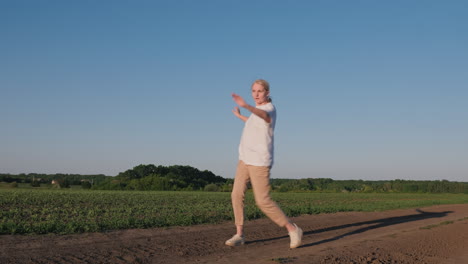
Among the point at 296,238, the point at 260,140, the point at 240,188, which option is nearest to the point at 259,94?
the point at 260,140

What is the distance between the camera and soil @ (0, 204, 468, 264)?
5.61 m

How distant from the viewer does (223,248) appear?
6516 millimetres

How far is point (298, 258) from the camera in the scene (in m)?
5.61

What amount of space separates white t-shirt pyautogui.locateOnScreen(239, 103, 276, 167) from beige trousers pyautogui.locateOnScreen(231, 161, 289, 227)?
12 centimetres

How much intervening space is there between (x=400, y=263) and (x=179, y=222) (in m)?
5.74

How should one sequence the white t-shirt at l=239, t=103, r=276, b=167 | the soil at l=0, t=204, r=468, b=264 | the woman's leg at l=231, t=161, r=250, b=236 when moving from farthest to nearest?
the woman's leg at l=231, t=161, r=250, b=236 → the white t-shirt at l=239, t=103, r=276, b=167 → the soil at l=0, t=204, r=468, b=264

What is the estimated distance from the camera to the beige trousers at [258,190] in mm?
6086

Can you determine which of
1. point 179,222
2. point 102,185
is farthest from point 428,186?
point 179,222

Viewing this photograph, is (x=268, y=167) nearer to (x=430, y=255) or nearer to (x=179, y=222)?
(x=430, y=255)

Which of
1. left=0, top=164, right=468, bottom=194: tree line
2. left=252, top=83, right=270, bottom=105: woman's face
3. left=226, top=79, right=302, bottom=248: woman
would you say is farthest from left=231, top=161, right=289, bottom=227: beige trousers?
left=0, top=164, right=468, bottom=194: tree line

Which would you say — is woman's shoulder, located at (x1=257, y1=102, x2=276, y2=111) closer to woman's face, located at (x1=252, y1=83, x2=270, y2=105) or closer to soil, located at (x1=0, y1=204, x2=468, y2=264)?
woman's face, located at (x1=252, y1=83, x2=270, y2=105)

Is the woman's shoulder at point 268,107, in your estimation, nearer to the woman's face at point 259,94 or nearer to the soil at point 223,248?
the woman's face at point 259,94

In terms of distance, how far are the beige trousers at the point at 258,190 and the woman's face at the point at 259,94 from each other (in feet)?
3.09

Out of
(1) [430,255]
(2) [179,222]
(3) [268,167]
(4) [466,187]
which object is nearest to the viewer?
(3) [268,167]
